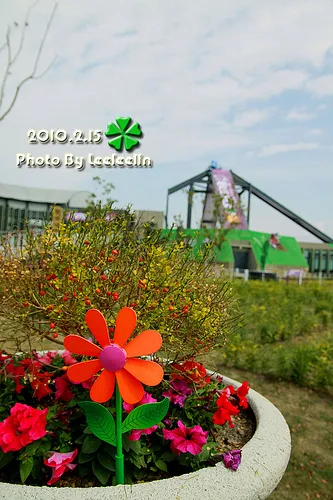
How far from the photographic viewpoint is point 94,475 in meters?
1.76

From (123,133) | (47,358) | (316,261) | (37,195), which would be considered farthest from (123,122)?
(316,261)

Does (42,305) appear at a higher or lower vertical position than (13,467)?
higher

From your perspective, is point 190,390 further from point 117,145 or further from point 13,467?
point 117,145

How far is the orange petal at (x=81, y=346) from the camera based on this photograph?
1.46 m

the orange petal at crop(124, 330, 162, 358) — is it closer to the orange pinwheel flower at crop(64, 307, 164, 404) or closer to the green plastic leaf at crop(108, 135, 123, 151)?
the orange pinwheel flower at crop(64, 307, 164, 404)

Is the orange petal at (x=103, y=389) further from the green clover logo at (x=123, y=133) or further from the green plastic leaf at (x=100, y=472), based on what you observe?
the green clover logo at (x=123, y=133)

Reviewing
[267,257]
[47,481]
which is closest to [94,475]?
[47,481]

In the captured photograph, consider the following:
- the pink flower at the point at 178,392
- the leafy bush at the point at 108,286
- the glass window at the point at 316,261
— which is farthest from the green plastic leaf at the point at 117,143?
the glass window at the point at 316,261

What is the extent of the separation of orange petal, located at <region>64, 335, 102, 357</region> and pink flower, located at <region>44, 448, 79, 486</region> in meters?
0.54

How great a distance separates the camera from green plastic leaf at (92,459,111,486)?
167cm

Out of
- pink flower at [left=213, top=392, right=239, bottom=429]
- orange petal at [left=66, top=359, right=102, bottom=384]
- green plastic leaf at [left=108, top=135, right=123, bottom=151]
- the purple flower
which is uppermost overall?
green plastic leaf at [left=108, top=135, right=123, bottom=151]

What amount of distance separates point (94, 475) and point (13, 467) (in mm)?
372

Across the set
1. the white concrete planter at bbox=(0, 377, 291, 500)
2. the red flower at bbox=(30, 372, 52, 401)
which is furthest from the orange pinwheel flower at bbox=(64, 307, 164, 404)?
the red flower at bbox=(30, 372, 52, 401)

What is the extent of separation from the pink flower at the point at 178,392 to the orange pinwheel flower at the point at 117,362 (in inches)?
25.3
